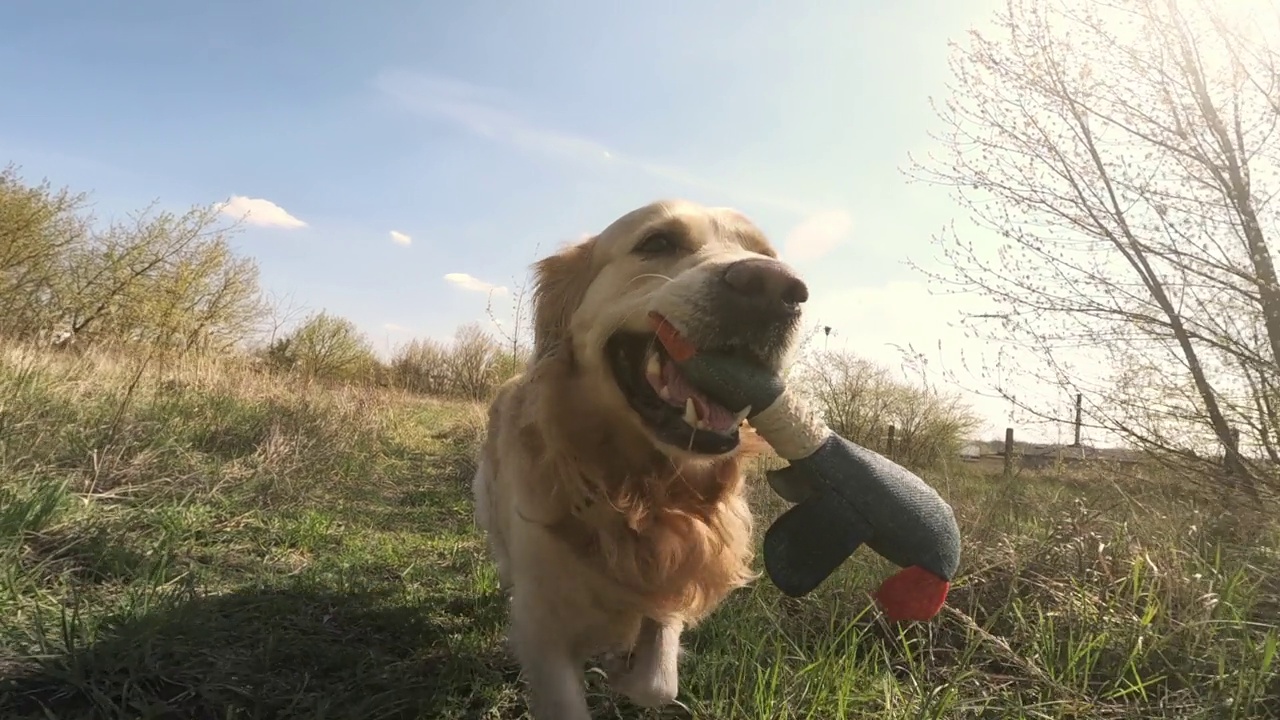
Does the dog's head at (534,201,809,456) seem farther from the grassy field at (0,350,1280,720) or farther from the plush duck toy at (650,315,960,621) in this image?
the grassy field at (0,350,1280,720)

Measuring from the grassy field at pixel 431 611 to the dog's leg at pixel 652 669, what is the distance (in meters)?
0.11

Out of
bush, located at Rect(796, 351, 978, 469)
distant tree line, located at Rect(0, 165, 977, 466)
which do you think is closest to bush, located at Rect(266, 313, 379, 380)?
distant tree line, located at Rect(0, 165, 977, 466)

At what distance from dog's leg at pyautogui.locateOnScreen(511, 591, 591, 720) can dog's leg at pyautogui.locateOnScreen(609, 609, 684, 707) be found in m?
0.13

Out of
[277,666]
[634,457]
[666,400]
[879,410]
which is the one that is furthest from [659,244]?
[879,410]

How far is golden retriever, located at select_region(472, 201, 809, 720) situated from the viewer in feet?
5.75

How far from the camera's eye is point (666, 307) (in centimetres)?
180

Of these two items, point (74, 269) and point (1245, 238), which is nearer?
point (1245, 238)

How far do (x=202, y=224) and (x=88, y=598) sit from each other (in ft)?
41.2

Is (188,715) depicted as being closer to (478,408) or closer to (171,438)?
(171,438)

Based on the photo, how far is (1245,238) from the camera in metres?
3.94

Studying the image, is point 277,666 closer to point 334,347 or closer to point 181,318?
point 181,318

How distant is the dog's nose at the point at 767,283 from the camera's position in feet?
5.49

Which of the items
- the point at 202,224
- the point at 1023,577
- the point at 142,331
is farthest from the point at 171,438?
the point at 202,224

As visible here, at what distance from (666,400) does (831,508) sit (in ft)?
1.72
